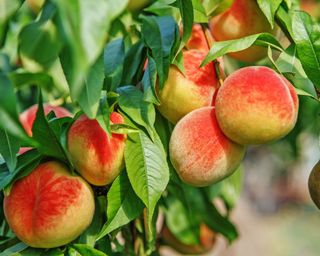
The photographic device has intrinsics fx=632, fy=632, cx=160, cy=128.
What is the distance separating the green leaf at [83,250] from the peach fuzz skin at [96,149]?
88 mm

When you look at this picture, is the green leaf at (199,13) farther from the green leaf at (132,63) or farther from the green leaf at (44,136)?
the green leaf at (44,136)

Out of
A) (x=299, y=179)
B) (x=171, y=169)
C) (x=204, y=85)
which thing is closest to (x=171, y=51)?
(x=204, y=85)

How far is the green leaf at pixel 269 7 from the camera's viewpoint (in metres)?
0.86

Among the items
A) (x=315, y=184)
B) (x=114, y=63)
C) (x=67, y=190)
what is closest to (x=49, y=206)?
(x=67, y=190)

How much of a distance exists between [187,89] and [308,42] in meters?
0.17

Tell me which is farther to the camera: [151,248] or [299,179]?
[299,179]

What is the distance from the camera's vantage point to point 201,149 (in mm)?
812

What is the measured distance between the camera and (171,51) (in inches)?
32.1

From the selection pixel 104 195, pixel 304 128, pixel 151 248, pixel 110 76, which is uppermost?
pixel 110 76

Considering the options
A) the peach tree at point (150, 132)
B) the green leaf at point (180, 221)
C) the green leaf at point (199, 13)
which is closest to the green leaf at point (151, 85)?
the peach tree at point (150, 132)

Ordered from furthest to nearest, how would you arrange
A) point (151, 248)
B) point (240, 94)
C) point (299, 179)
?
point (299, 179) < point (151, 248) < point (240, 94)

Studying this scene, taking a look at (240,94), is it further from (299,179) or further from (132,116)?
(299,179)

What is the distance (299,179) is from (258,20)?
6.74 m

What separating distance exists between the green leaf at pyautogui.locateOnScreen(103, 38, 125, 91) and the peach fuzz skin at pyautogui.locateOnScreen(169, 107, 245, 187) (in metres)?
0.13
